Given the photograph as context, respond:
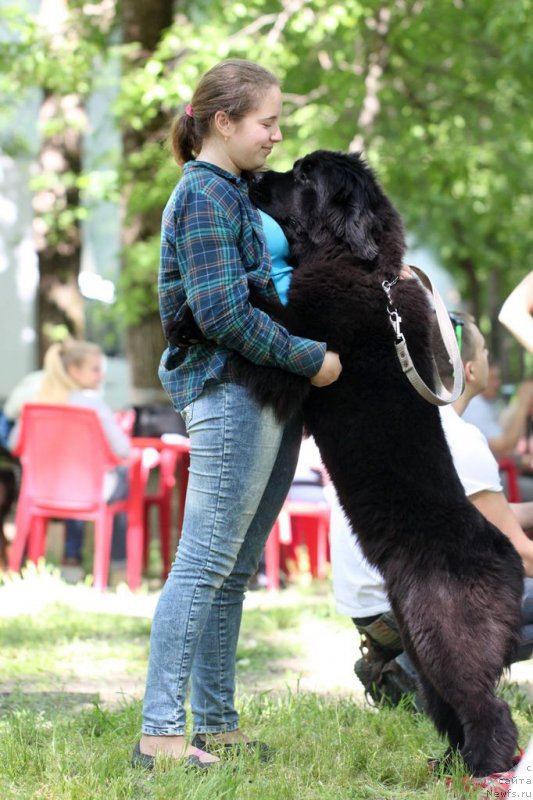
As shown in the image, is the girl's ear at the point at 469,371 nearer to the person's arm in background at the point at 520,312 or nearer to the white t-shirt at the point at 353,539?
the white t-shirt at the point at 353,539

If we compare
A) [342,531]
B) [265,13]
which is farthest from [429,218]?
[342,531]

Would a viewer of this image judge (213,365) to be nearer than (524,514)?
Yes

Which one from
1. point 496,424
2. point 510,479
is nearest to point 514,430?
point 496,424

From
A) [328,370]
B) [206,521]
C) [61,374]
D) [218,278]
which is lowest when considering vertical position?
[206,521]

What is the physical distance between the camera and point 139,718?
3.79 metres

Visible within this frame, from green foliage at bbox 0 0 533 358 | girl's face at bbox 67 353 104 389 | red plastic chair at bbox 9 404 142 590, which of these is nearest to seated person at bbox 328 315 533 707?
red plastic chair at bbox 9 404 142 590

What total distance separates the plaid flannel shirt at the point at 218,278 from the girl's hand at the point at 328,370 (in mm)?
21

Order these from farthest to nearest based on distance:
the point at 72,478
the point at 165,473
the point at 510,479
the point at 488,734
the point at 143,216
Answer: the point at 143,216, the point at 510,479, the point at 165,473, the point at 72,478, the point at 488,734

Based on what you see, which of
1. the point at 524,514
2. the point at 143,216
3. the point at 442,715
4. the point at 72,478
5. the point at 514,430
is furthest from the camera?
the point at 143,216

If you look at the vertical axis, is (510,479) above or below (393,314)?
below

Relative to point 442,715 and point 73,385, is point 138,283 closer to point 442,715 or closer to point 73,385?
point 73,385

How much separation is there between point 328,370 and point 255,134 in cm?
70

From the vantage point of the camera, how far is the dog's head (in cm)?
303

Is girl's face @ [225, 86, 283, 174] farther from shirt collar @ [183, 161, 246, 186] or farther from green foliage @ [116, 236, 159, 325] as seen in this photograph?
green foliage @ [116, 236, 159, 325]
